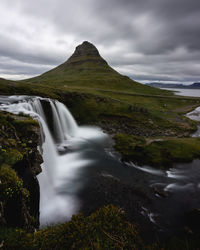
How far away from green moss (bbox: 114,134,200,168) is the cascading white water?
6878 millimetres

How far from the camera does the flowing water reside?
460 inches

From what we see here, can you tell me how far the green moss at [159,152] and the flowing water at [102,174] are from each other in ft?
4.34

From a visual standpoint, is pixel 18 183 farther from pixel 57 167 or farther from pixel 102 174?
pixel 57 167

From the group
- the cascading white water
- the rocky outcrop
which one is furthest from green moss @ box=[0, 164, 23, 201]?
the cascading white water

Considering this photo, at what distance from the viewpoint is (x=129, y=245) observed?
496 cm

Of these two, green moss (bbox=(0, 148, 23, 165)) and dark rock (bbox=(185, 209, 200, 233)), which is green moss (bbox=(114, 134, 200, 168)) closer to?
dark rock (bbox=(185, 209, 200, 233))

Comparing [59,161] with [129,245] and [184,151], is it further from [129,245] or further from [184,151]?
[184,151]

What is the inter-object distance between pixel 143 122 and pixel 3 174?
3805 cm

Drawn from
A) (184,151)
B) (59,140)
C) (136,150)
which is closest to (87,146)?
(59,140)

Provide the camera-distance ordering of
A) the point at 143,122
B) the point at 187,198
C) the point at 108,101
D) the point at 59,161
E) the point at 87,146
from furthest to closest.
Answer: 1. the point at 108,101
2. the point at 143,122
3. the point at 87,146
4. the point at 59,161
5. the point at 187,198

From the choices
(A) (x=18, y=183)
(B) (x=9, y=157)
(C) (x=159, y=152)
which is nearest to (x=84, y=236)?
(A) (x=18, y=183)

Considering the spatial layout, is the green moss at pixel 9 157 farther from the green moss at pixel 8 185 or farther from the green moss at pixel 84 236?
the green moss at pixel 84 236

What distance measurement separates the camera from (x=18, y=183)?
6223 millimetres

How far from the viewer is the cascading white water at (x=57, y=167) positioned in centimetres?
1166
